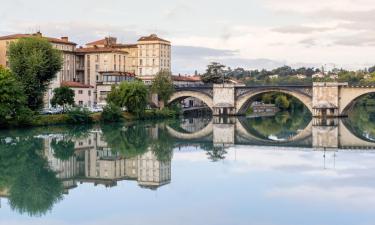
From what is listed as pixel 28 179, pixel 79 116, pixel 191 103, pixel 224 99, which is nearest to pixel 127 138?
pixel 79 116

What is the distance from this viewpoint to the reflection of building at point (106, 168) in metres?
23.7

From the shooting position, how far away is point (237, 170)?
85.5 ft

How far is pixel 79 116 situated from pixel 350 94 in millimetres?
27708

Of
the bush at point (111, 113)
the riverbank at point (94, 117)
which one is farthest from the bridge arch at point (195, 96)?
the bush at point (111, 113)

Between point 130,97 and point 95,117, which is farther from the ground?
point 130,97

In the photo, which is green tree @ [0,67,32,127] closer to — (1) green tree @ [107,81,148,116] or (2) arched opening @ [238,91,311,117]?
(1) green tree @ [107,81,148,116]

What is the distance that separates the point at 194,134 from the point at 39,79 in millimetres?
12729

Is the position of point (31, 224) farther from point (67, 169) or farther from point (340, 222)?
point (67, 169)

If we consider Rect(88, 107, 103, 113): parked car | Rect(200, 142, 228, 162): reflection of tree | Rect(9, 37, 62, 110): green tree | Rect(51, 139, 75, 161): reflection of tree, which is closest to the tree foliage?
Rect(88, 107, 103, 113): parked car

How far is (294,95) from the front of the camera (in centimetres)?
6781

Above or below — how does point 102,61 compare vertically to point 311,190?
above

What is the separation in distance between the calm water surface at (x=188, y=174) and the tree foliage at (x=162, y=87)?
22.0 m

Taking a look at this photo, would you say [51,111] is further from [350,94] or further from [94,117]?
[350,94]

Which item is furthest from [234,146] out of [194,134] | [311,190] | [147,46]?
[147,46]
